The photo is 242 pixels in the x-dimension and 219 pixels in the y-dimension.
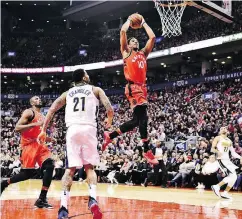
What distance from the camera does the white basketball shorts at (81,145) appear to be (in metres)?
4.89

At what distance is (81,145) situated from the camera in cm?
494

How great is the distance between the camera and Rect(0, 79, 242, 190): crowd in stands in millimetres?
13125

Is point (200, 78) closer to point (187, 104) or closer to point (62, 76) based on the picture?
point (187, 104)

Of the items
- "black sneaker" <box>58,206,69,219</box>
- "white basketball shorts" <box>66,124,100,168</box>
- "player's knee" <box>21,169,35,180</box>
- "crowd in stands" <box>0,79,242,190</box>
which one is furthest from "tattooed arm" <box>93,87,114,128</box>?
"crowd in stands" <box>0,79,242,190</box>

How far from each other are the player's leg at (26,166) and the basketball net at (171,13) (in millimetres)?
7444

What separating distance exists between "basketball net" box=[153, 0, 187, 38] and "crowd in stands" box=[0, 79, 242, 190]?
4.42m

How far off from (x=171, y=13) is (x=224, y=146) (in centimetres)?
635

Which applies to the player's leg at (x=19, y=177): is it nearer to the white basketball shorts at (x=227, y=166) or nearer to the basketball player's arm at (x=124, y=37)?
the basketball player's arm at (x=124, y=37)

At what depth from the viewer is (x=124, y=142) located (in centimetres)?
1952

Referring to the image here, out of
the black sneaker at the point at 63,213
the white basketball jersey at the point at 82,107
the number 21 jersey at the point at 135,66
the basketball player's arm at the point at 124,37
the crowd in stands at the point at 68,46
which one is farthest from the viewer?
the crowd in stands at the point at 68,46

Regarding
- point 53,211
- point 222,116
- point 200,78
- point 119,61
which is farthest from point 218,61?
point 53,211

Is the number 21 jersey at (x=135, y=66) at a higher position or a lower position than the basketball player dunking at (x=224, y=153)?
higher

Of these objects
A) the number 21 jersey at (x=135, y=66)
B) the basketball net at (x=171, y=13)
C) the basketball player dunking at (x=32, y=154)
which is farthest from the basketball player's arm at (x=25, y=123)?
the basketball net at (x=171, y=13)

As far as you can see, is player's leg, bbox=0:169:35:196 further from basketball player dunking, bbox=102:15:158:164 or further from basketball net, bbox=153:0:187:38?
basketball net, bbox=153:0:187:38
